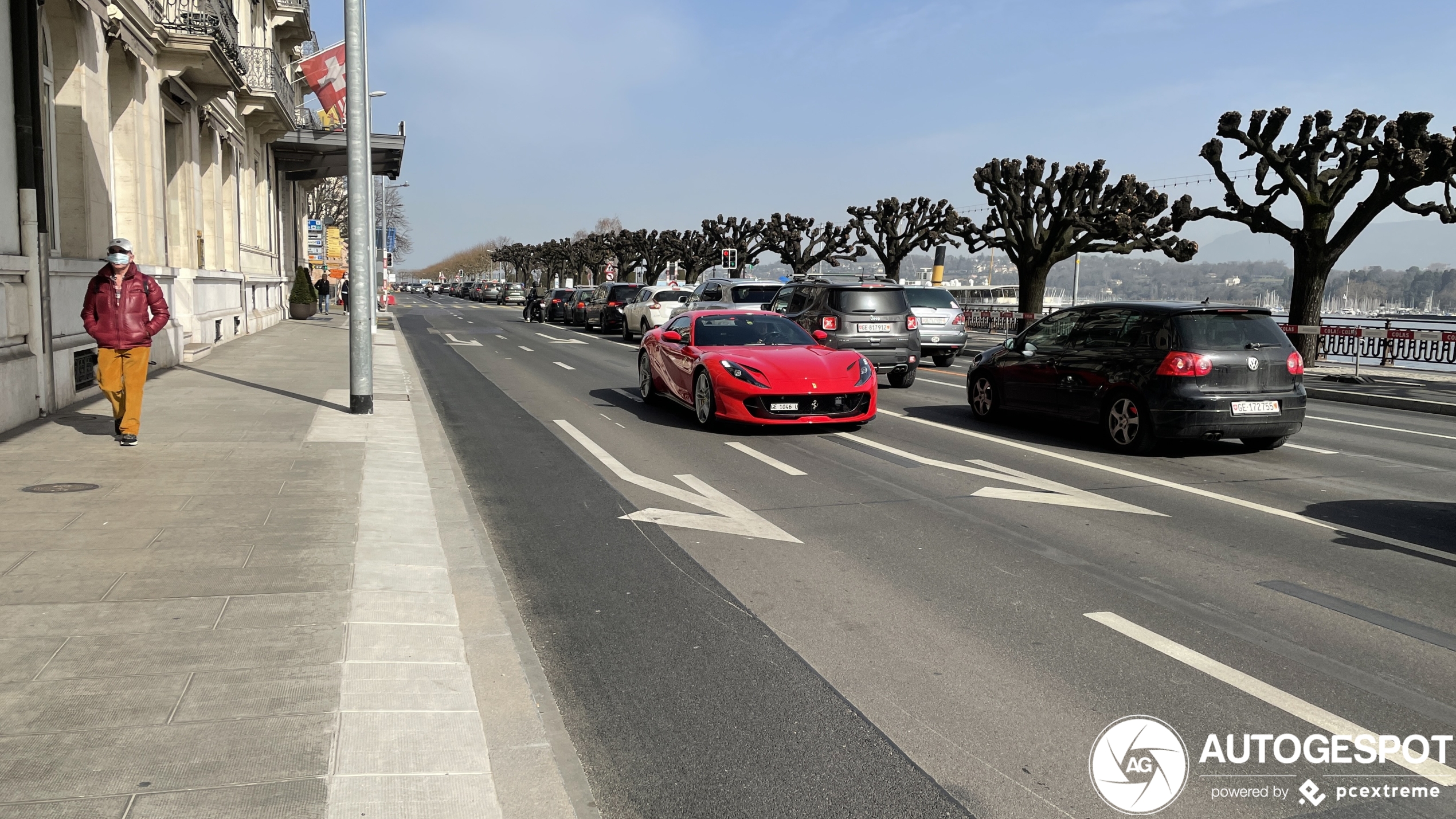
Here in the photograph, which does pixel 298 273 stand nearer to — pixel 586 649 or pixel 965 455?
pixel 965 455

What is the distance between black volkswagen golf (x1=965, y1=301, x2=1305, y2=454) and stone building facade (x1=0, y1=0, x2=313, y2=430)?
11.0m

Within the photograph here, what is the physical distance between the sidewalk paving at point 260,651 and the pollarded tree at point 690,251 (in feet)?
248

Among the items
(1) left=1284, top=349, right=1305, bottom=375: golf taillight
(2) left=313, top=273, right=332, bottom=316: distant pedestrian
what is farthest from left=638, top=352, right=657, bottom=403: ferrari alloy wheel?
(2) left=313, top=273, right=332, bottom=316: distant pedestrian

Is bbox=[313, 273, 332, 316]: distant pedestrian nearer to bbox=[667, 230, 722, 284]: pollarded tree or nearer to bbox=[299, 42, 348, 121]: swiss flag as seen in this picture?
bbox=[299, 42, 348, 121]: swiss flag

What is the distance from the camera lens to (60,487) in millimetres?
7445

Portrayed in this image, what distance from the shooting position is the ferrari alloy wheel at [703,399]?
39.4ft

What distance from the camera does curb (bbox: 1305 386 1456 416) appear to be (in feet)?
53.3

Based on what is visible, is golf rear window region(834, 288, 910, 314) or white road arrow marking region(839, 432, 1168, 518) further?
golf rear window region(834, 288, 910, 314)

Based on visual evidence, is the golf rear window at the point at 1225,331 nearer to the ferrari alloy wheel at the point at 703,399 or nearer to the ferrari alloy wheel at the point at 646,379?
the ferrari alloy wheel at the point at 703,399

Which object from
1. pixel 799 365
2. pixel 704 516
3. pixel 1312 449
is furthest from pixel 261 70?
pixel 1312 449

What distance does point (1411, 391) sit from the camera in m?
18.7

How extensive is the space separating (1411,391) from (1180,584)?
640 inches

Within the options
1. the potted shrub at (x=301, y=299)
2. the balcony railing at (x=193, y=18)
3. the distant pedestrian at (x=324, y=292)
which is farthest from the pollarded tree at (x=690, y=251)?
the balcony railing at (x=193, y=18)

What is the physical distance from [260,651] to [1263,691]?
4.19 m
